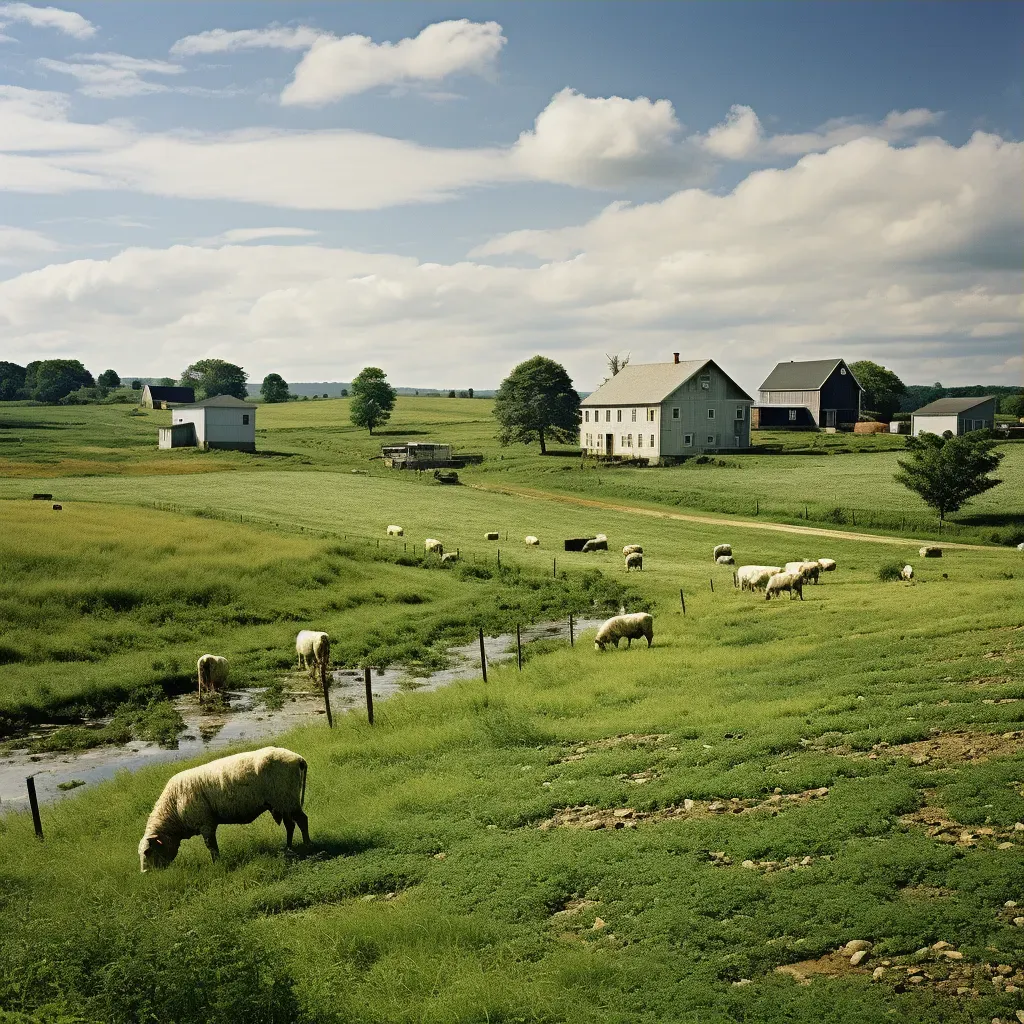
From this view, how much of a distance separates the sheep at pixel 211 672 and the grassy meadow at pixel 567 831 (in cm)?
104

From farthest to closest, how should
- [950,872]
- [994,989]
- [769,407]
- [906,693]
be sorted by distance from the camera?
1. [769,407]
2. [906,693]
3. [950,872]
4. [994,989]

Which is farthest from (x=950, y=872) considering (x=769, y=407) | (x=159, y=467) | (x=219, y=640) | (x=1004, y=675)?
(x=769, y=407)

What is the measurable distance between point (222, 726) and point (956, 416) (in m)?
99.3

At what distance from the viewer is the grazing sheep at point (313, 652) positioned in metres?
30.8

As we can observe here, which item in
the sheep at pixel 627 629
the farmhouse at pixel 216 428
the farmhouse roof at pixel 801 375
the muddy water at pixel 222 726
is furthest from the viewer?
the farmhouse roof at pixel 801 375

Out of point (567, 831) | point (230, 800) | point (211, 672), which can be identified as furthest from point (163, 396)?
point (567, 831)

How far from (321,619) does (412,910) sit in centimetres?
2582

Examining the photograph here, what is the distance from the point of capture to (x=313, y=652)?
3136cm

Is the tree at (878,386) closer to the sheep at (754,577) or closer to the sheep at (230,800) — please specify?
the sheep at (754,577)

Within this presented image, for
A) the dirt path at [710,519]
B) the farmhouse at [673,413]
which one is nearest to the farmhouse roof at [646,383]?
the farmhouse at [673,413]

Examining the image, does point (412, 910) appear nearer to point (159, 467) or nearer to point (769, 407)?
point (159, 467)

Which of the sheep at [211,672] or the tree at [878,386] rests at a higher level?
the tree at [878,386]

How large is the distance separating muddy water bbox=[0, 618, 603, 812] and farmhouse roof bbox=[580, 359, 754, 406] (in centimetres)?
6361

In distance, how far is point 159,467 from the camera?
278 feet
